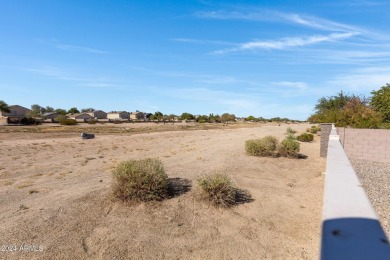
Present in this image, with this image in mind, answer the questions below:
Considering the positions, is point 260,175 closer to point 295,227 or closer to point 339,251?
point 295,227

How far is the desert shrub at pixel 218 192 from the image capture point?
8.00m

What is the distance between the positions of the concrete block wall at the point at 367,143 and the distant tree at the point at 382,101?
633 inches

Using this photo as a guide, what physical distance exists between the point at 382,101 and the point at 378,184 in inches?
983

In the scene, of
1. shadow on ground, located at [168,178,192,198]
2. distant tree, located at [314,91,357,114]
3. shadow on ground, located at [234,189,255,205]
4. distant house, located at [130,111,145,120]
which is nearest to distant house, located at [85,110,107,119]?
distant house, located at [130,111,145,120]

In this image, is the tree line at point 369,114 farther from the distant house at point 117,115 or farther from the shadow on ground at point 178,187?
the distant house at point 117,115

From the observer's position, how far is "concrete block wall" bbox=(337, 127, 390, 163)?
54.9ft

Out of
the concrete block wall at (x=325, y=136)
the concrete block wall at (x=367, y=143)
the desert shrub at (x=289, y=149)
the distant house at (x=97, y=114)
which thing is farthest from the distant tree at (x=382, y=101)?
the distant house at (x=97, y=114)

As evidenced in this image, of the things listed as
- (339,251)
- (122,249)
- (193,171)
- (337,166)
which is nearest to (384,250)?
(339,251)

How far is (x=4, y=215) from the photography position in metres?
7.29

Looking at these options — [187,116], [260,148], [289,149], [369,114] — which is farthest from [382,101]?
[187,116]

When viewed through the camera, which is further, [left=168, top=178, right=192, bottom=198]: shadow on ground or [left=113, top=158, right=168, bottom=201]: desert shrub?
[left=168, top=178, right=192, bottom=198]: shadow on ground

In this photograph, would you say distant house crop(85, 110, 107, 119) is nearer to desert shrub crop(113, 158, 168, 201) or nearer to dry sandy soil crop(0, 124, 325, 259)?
dry sandy soil crop(0, 124, 325, 259)

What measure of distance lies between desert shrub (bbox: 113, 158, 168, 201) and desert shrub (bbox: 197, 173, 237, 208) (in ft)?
3.87

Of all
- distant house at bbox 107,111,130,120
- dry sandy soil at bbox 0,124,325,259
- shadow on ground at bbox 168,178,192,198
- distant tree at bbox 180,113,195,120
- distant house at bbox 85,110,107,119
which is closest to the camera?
dry sandy soil at bbox 0,124,325,259
